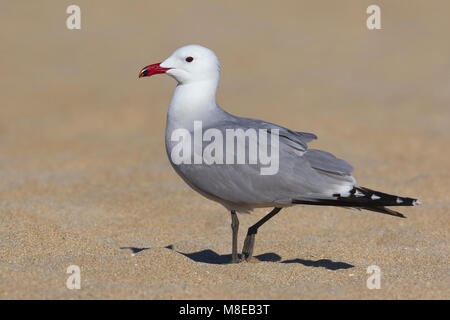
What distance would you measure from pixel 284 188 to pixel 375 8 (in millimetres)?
12324

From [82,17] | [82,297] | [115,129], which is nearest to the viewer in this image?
[82,297]

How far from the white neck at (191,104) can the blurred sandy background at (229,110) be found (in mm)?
894

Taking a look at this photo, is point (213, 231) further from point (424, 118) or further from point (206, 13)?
point (206, 13)

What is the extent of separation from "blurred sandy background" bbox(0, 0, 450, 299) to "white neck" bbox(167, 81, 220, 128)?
89 cm

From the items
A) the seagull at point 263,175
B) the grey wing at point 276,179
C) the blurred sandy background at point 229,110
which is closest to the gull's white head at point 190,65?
the seagull at point 263,175

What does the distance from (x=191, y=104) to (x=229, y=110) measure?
5998mm

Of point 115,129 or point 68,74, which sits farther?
point 68,74

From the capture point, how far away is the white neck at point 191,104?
5145 millimetres

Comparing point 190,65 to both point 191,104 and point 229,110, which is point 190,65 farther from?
point 229,110

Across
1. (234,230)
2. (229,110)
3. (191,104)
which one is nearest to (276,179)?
(234,230)

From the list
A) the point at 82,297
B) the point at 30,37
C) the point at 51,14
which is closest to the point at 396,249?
the point at 82,297

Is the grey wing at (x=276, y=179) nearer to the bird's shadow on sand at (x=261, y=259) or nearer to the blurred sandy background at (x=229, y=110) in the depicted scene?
the blurred sandy background at (x=229, y=110)

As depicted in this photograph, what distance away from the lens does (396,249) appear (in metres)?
5.79

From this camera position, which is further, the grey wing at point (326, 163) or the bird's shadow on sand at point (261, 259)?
the bird's shadow on sand at point (261, 259)
